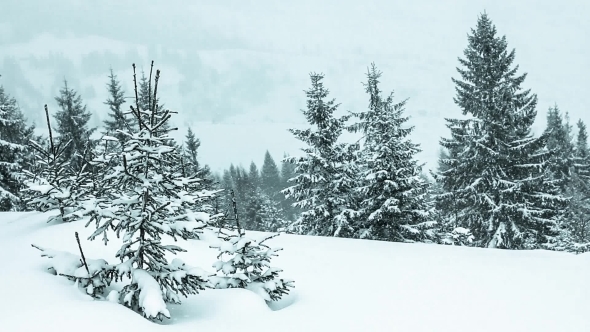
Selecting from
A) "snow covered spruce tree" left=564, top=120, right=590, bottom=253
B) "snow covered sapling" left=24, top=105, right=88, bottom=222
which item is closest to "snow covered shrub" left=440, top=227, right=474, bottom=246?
"snow covered sapling" left=24, top=105, right=88, bottom=222

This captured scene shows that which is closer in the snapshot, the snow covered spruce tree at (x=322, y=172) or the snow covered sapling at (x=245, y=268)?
the snow covered sapling at (x=245, y=268)

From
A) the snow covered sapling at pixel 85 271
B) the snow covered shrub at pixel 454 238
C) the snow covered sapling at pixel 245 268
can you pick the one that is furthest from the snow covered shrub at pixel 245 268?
the snow covered shrub at pixel 454 238

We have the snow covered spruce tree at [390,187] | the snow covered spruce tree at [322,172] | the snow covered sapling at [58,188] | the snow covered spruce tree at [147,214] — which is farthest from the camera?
the snow covered spruce tree at [322,172]

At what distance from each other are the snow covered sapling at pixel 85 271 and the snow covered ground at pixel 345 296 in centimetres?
12

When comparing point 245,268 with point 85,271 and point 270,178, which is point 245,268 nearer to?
point 85,271

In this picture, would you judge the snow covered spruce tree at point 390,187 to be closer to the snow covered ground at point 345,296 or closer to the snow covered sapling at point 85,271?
the snow covered ground at point 345,296

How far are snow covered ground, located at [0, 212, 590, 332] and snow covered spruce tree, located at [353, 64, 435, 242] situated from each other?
7.81m

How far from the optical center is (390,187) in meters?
16.4

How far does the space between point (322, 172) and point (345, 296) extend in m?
12.5

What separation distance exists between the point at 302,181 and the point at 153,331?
14.9m

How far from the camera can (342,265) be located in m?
7.88

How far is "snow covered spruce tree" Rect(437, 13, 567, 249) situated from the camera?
729 inches

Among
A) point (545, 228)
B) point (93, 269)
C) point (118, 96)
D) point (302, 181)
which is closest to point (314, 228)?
point (302, 181)

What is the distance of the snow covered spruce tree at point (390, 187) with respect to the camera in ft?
53.4
